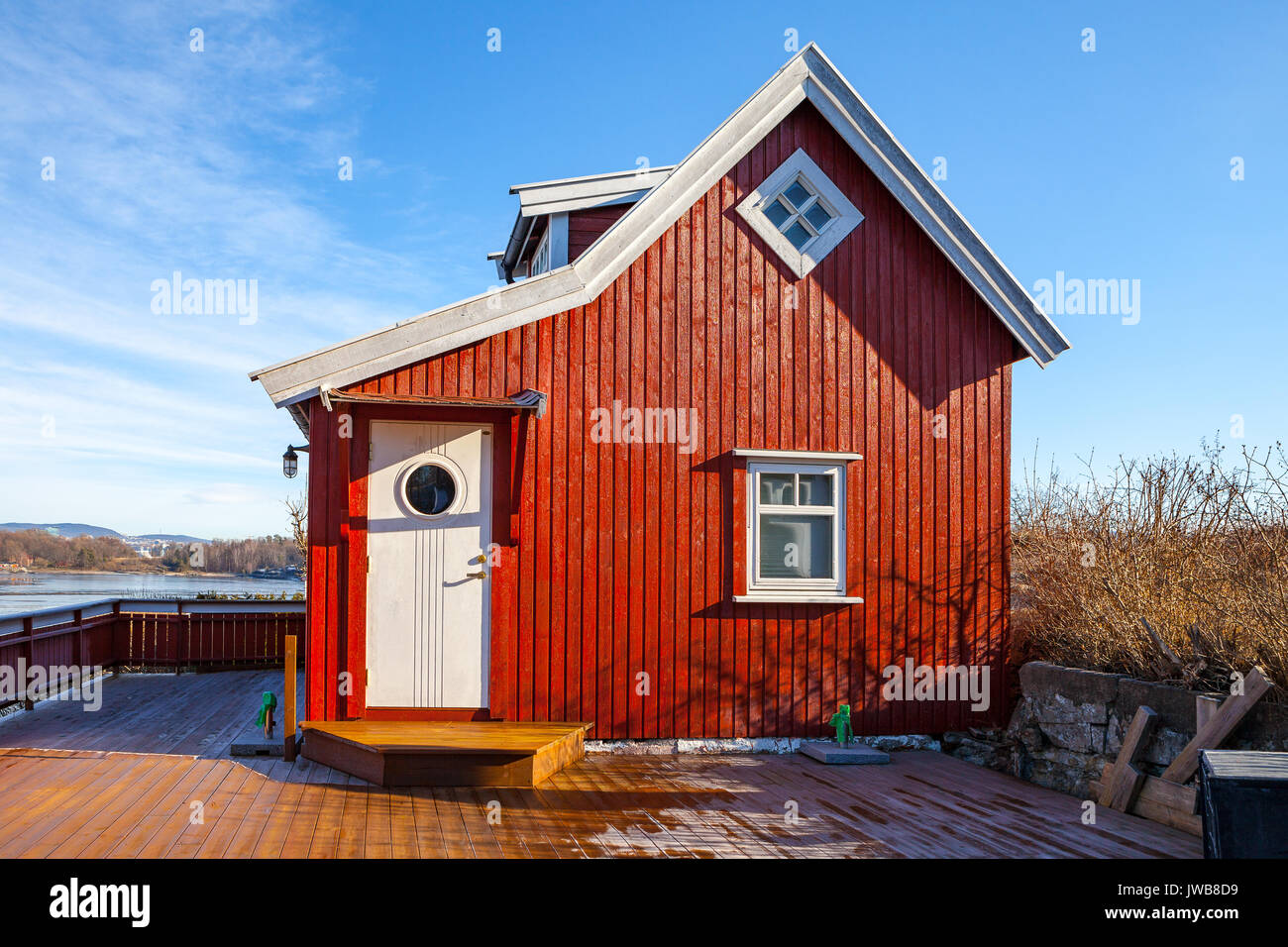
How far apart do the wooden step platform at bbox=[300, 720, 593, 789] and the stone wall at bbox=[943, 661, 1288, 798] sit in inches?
159

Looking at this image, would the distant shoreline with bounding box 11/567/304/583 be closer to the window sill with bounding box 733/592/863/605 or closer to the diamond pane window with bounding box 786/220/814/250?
the window sill with bounding box 733/592/863/605

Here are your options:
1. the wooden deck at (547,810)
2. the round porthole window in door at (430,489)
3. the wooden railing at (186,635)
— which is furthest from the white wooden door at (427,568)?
the wooden railing at (186,635)

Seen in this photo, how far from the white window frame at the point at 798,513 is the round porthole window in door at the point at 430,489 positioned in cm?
246

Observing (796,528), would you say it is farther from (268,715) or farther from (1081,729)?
(268,715)

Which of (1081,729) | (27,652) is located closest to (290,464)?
(27,652)

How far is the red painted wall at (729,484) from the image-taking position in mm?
7625

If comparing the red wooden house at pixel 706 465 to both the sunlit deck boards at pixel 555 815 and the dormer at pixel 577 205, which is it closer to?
the sunlit deck boards at pixel 555 815

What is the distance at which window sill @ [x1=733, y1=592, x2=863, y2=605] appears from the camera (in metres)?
7.97

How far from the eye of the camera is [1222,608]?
6.93 m

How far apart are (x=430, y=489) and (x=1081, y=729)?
18.4 ft

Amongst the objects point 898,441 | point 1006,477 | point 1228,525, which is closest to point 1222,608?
point 1228,525

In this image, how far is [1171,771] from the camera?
6.34 m

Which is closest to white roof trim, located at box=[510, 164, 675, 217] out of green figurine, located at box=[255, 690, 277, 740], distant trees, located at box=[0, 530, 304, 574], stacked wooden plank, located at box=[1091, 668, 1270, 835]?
green figurine, located at box=[255, 690, 277, 740]
